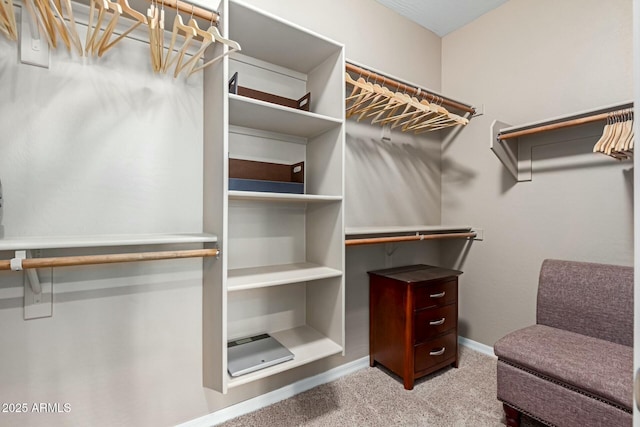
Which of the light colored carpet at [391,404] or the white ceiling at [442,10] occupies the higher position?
the white ceiling at [442,10]

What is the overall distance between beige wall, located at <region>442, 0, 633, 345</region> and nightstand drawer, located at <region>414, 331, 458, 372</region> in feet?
1.68

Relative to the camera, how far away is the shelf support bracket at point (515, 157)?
Answer: 2088 millimetres

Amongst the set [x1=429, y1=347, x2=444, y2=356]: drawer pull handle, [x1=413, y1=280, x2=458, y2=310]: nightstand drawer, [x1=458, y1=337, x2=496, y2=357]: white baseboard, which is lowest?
[x1=458, y1=337, x2=496, y2=357]: white baseboard

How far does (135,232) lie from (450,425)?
1.91m

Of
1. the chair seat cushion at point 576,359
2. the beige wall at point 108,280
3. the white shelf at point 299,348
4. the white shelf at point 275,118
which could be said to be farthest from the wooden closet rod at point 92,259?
the chair seat cushion at point 576,359

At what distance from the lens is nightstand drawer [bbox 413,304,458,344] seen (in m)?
1.91

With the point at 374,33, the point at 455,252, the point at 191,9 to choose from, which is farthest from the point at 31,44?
the point at 455,252

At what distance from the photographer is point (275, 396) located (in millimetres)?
1753

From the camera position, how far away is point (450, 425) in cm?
157

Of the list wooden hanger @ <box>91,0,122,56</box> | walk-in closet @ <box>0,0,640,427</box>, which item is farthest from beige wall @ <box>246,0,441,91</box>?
wooden hanger @ <box>91,0,122,56</box>

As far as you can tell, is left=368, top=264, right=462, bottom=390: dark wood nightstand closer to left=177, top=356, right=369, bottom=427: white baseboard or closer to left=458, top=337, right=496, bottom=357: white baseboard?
left=177, top=356, right=369, bottom=427: white baseboard

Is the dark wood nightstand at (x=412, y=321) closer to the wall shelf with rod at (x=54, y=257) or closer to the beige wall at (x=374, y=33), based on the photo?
the wall shelf with rod at (x=54, y=257)

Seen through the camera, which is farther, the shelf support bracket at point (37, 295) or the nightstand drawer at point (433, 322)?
the nightstand drawer at point (433, 322)

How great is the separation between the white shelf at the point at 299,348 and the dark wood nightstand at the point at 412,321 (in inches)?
22.3
